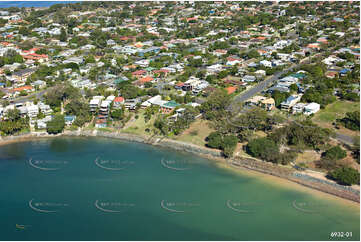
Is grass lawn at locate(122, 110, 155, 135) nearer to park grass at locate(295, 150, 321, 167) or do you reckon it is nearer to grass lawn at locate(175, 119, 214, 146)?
grass lawn at locate(175, 119, 214, 146)

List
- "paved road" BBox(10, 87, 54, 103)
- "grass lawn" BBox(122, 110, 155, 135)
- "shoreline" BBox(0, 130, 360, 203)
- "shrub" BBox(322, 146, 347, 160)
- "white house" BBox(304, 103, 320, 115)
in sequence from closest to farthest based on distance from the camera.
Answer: "shoreline" BBox(0, 130, 360, 203)
"shrub" BBox(322, 146, 347, 160)
"grass lawn" BBox(122, 110, 155, 135)
"white house" BBox(304, 103, 320, 115)
"paved road" BBox(10, 87, 54, 103)

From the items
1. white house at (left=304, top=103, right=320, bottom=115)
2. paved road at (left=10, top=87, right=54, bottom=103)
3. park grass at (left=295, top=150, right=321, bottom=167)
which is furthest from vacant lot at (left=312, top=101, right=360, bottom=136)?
paved road at (left=10, top=87, right=54, bottom=103)

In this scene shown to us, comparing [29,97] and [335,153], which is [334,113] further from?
[29,97]

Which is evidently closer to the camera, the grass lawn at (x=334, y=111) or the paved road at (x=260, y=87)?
the grass lawn at (x=334, y=111)

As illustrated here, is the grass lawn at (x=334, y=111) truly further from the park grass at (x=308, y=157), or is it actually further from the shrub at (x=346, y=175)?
the shrub at (x=346, y=175)

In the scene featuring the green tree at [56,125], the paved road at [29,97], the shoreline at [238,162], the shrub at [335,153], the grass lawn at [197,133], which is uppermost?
the paved road at [29,97]

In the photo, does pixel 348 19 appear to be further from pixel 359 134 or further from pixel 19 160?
pixel 19 160

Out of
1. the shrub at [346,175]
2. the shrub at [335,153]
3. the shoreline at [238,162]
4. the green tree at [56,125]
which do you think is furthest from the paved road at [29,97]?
the shrub at [346,175]
